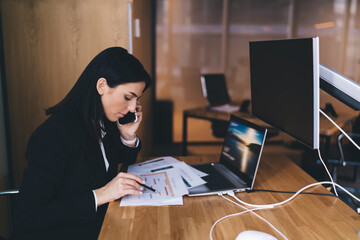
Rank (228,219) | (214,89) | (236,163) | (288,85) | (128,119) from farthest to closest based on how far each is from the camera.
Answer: (214,89)
(128,119)
(236,163)
(288,85)
(228,219)

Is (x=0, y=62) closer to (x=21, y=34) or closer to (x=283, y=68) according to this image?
(x=21, y=34)

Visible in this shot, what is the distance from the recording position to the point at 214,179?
1.35 metres

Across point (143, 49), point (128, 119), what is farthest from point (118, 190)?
point (143, 49)

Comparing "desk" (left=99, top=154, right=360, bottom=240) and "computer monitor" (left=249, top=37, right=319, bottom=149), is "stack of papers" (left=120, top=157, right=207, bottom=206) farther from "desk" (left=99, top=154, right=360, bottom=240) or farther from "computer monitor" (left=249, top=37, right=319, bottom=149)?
"computer monitor" (left=249, top=37, right=319, bottom=149)

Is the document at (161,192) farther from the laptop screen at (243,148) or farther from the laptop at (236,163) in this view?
the laptop screen at (243,148)

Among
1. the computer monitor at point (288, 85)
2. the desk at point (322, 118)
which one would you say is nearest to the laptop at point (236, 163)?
the computer monitor at point (288, 85)

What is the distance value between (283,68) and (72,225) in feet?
3.38

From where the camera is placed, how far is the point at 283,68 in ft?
3.89

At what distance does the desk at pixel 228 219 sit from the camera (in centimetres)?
97

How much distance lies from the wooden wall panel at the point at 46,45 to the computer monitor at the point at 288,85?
3.70 ft

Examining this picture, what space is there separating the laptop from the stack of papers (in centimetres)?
5

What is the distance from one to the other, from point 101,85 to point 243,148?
26.1 inches

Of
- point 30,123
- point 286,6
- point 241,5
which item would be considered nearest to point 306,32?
point 286,6

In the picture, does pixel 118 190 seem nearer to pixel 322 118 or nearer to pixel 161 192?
pixel 161 192
